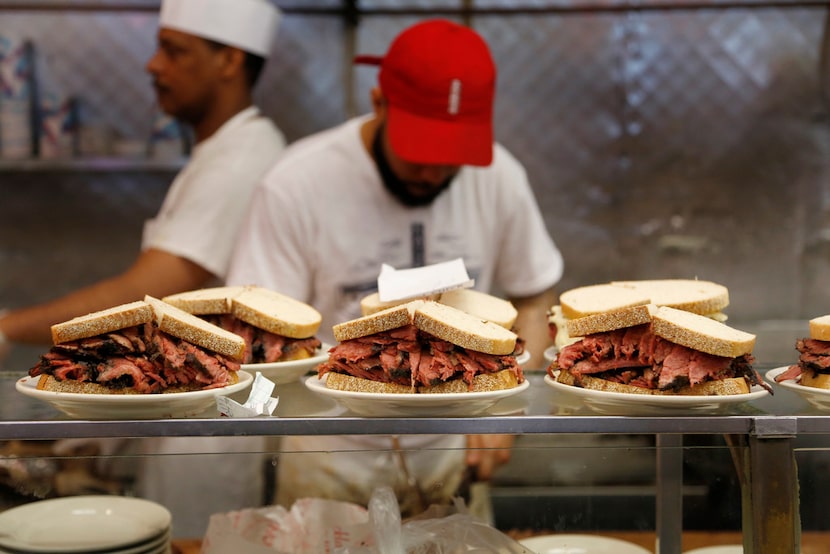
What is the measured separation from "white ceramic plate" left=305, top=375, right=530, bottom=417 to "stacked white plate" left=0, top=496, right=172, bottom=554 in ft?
1.56

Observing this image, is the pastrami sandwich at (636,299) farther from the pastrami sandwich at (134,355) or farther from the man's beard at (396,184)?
the man's beard at (396,184)

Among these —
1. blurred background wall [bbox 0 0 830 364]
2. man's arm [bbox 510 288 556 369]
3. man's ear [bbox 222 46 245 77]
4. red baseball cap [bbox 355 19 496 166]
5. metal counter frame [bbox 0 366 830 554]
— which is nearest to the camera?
metal counter frame [bbox 0 366 830 554]

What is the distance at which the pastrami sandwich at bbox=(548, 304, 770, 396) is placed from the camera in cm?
128

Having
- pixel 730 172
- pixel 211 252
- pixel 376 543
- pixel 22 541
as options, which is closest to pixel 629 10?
pixel 730 172

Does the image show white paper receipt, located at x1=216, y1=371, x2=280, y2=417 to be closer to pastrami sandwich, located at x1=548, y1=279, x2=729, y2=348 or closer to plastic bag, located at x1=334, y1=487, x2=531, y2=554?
plastic bag, located at x1=334, y1=487, x2=531, y2=554

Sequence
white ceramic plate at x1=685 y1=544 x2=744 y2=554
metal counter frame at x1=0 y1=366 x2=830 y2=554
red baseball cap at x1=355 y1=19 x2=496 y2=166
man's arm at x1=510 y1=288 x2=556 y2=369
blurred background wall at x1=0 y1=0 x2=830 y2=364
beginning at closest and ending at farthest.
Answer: metal counter frame at x1=0 y1=366 x2=830 y2=554, white ceramic plate at x1=685 y1=544 x2=744 y2=554, red baseball cap at x1=355 y1=19 x2=496 y2=166, man's arm at x1=510 y1=288 x2=556 y2=369, blurred background wall at x1=0 y1=0 x2=830 y2=364

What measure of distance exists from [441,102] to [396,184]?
465 mm

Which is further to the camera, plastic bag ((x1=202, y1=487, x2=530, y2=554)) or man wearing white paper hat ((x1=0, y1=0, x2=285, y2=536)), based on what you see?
man wearing white paper hat ((x1=0, y1=0, x2=285, y2=536))

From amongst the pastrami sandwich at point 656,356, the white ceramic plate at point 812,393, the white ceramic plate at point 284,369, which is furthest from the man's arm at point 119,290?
the white ceramic plate at point 812,393

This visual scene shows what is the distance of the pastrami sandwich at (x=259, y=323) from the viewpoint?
157 cm

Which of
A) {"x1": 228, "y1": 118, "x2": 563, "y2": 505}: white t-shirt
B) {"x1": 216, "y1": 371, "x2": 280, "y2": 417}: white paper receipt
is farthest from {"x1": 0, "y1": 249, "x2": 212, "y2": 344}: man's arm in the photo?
{"x1": 216, "y1": 371, "x2": 280, "y2": 417}: white paper receipt

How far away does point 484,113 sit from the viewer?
2.40 meters

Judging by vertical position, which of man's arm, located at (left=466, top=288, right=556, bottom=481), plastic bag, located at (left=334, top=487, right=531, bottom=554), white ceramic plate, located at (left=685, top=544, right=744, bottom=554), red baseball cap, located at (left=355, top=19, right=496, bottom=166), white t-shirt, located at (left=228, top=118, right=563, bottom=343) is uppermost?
red baseball cap, located at (left=355, top=19, right=496, bottom=166)

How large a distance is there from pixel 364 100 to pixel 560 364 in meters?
2.83
